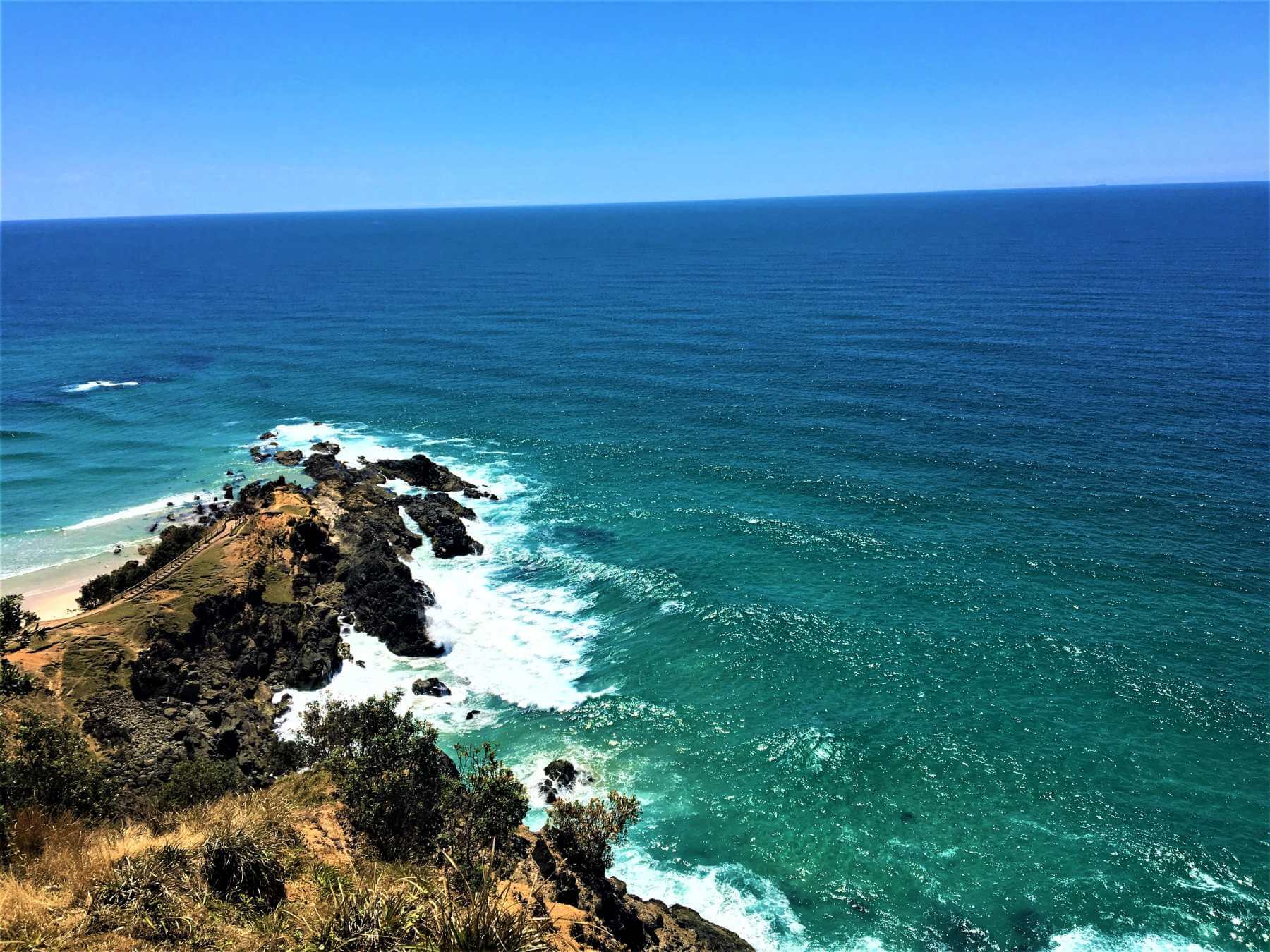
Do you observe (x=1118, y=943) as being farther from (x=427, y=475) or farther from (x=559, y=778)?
(x=427, y=475)

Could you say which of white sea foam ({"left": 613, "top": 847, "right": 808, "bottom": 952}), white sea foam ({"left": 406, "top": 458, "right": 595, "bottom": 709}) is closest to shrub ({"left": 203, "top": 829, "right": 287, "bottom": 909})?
white sea foam ({"left": 613, "top": 847, "right": 808, "bottom": 952})

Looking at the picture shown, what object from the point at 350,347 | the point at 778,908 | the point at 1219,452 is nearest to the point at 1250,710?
the point at 778,908

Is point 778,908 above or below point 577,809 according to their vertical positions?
below

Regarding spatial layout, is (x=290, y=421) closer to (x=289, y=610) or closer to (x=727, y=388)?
(x=289, y=610)

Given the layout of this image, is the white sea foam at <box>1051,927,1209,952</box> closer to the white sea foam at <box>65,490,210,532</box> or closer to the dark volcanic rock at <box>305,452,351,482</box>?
the dark volcanic rock at <box>305,452,351,482</box>

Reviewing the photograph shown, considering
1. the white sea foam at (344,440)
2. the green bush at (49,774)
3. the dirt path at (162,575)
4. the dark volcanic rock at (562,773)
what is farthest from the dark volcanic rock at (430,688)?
the white sea foam at (344,440)

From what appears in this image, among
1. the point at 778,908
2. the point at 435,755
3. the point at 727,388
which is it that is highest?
the point at 727,388

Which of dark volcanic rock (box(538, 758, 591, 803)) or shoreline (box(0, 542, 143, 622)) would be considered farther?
shoreline (box(0, 542, 143, 622))

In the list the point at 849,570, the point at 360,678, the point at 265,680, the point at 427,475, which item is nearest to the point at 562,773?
the point at 360,678
